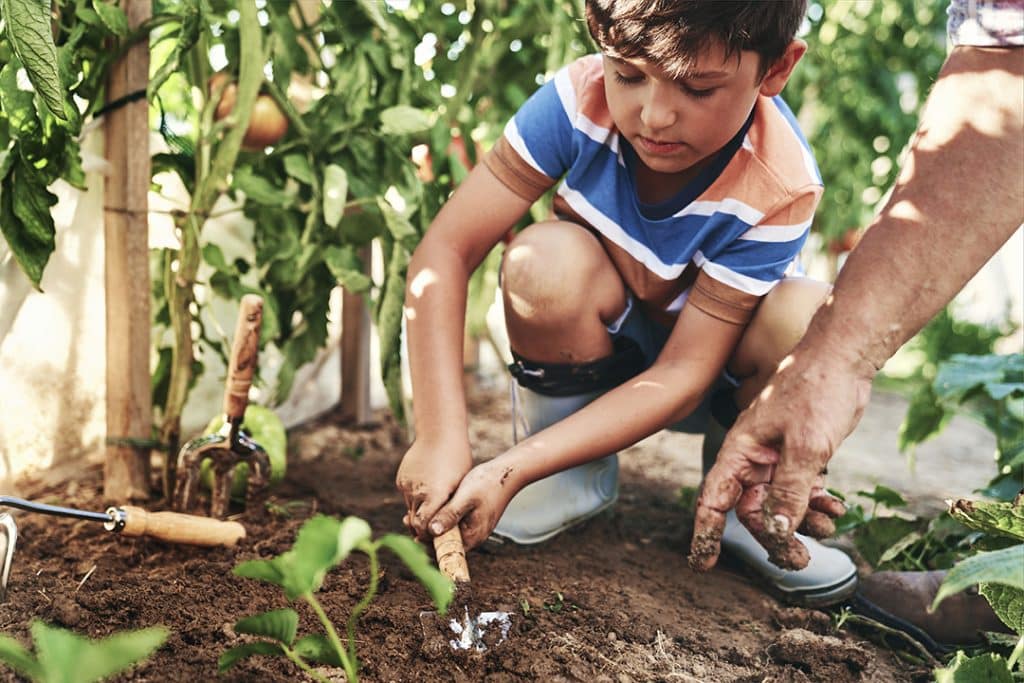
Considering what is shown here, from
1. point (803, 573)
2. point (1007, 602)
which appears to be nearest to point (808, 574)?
point (803, 573)

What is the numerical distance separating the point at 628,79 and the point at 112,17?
73cm

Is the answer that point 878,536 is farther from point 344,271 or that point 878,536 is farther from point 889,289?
point 344,271

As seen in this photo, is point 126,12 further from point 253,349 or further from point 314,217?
point 253,349

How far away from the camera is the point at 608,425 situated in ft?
4.83

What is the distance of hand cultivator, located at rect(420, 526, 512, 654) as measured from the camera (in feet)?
3.99

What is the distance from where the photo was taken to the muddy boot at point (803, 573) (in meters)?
1.54

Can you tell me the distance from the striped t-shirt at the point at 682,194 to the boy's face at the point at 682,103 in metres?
0.12

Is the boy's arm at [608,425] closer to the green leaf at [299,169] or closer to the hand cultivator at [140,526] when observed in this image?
the hand cultivator at [140,526]

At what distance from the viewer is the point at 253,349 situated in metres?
1.55

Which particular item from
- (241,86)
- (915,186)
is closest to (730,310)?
(915,186)

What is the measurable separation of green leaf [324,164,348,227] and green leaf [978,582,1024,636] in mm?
1096

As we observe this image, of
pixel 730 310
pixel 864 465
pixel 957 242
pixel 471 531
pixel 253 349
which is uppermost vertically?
pixel 957 242

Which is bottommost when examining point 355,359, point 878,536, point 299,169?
point 355,359

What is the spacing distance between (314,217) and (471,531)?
665 millimetres
